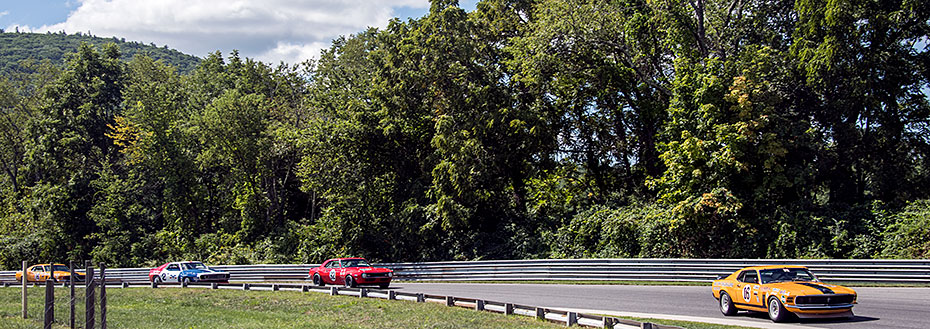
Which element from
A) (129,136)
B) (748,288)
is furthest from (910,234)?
(129,136)

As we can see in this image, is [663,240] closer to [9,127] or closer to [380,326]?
[380,326]

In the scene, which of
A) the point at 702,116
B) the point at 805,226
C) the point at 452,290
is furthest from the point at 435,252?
the point at 805,226

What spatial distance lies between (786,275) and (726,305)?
1477 millimetres

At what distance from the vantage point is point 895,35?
28.1 metres

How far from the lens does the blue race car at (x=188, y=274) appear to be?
3219 centimetres

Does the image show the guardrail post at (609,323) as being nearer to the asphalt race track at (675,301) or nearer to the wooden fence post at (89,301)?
the asphalt race track at (675,301)

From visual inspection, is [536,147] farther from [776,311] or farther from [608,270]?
[776,311]

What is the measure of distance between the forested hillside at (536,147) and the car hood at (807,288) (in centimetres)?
1154

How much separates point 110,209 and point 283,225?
13.3 metres

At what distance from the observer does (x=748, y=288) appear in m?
15.3

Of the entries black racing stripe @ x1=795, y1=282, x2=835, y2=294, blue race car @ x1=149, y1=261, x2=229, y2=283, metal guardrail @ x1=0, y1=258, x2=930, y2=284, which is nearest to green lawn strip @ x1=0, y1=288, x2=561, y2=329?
black racing stripe @ x1=795, y1=282, x2=835, y2=294

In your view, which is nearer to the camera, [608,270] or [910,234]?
[910,234]

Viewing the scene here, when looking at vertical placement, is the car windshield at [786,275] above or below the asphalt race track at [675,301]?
above

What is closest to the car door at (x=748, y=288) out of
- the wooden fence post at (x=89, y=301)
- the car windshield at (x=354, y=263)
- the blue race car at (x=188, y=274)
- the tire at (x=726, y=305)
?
the tire at (x=726, y=305)
